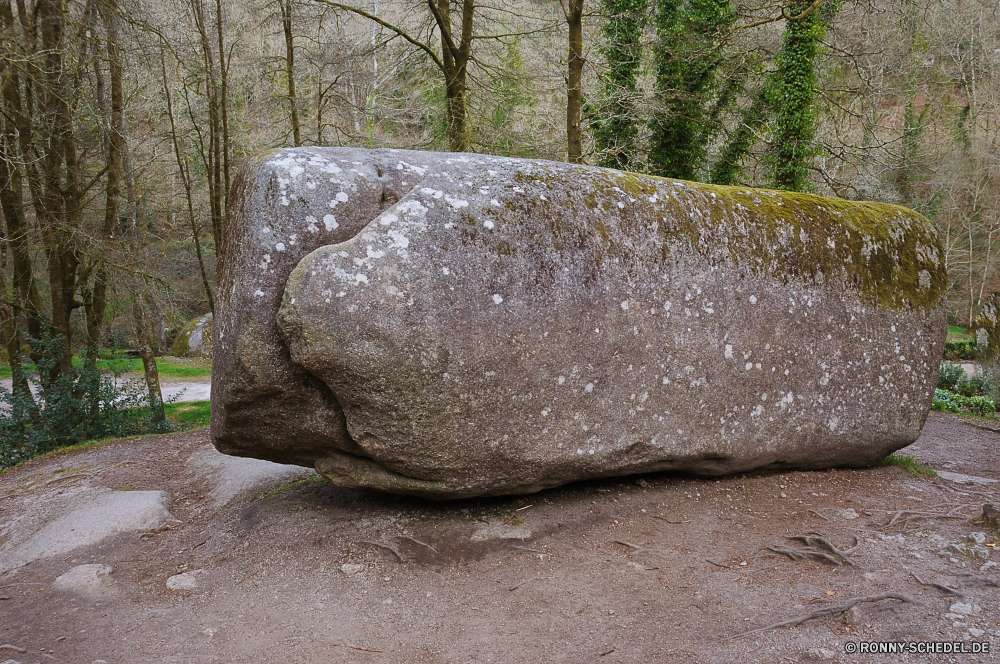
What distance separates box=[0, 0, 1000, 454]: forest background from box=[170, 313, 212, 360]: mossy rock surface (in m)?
4.65

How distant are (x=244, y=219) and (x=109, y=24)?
22.3 feet

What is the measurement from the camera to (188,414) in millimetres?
11008

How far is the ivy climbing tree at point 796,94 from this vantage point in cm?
1021

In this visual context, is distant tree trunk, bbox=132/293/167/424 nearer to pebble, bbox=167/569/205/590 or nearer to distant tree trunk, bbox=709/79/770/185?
pebble, bbox=167/569/205/590

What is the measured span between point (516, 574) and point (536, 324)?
5.19ft

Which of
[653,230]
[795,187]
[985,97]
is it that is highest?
[985,97]

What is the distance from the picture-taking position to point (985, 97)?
23312 mm

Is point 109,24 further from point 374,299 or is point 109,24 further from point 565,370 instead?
point 565,370

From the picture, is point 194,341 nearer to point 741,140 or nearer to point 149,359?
point 149,359

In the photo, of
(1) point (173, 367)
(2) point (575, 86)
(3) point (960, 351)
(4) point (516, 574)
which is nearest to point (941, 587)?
(4) point (516, 574)

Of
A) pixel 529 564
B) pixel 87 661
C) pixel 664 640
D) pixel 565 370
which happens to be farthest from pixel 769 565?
pixel 87 661

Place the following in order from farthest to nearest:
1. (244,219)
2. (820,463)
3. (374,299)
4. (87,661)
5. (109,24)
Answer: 1. (109,24)
2. (820,463)
3. (244,219)
4. (374,299)
5. (87,661)

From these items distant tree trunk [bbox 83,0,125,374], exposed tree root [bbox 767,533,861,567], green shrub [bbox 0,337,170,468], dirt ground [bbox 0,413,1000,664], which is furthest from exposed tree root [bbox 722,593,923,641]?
distant tree trunk [bbox 83,0,125,374]

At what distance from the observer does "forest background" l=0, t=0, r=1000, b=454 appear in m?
8.41
